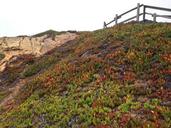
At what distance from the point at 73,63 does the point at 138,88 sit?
8.90 metres

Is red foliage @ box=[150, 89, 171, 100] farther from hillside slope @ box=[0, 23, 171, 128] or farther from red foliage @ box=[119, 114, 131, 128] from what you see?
red foliage @ box=[119, 114, 131, 128]

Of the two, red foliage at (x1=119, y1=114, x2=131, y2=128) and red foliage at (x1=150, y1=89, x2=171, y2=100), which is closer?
Answer: red foliage at (x1=119, y1=114, x2=131, y2=128)

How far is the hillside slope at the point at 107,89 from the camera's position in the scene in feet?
68.8

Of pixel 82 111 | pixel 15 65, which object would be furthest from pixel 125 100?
pixel 15 65

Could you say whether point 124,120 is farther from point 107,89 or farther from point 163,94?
point 107,89

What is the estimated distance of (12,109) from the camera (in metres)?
28.5

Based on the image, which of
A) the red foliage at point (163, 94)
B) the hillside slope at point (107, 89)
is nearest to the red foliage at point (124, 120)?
the hillside slope at point (107, 89)

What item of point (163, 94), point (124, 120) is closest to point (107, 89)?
point (163, 94)

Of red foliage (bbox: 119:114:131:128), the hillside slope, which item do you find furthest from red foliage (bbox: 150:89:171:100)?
red foliage (bbox: 119:114:131:128)

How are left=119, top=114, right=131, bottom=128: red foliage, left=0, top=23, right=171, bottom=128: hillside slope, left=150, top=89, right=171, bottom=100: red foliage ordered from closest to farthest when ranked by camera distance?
left=119, top=114, right=131, bottom=128: red foliage
left=0, top=23, right=171, bottom=128: hillside slope
left=150, top=89, right=171, bottom=100: red foliage

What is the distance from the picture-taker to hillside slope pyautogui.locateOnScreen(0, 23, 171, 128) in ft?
68.8

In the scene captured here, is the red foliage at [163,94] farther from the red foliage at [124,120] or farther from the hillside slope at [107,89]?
the red foliage at [124,120]

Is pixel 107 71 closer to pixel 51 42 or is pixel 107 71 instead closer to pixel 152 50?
pixel 152 50

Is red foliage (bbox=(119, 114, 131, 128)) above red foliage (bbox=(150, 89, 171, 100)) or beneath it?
beneath
